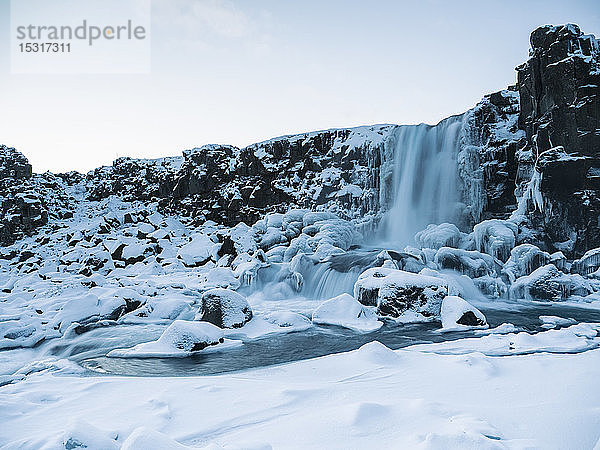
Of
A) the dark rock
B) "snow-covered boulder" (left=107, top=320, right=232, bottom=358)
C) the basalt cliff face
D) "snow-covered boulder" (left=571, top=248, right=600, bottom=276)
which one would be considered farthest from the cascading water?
"snow-covered boulder" (left=107, top=320, right=232, bottom=358)

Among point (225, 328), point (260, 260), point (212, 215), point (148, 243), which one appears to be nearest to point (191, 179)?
point (212, 215)

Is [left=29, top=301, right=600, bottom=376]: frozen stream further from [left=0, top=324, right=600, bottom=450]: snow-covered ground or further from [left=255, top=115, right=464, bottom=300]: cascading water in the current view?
[left=255, top=115, right=464, bottom=300]: cascading water

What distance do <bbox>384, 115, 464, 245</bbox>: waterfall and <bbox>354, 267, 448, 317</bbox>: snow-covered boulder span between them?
13.7 meters

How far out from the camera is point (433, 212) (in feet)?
78.8

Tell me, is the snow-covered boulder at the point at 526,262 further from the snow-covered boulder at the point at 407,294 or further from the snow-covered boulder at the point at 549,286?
the snow-covered boulder at the point at 407,294

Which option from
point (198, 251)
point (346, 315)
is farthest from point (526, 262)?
point (198, 251)

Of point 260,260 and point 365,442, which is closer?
point 365,442

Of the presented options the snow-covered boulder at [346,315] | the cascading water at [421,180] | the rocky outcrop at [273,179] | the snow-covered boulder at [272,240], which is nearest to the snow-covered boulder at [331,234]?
the snow-covered boulder at [272,240]

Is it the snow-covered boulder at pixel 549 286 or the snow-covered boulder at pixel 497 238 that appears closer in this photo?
the snow-covered boulder at pixel 549 286

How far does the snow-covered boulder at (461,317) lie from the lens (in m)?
8.41

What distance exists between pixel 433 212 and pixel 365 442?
75.0ft

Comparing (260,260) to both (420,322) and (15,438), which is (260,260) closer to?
(420,322)

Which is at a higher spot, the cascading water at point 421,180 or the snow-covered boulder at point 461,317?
the cascading water at point 421,180

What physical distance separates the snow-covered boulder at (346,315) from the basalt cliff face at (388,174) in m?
9.69
